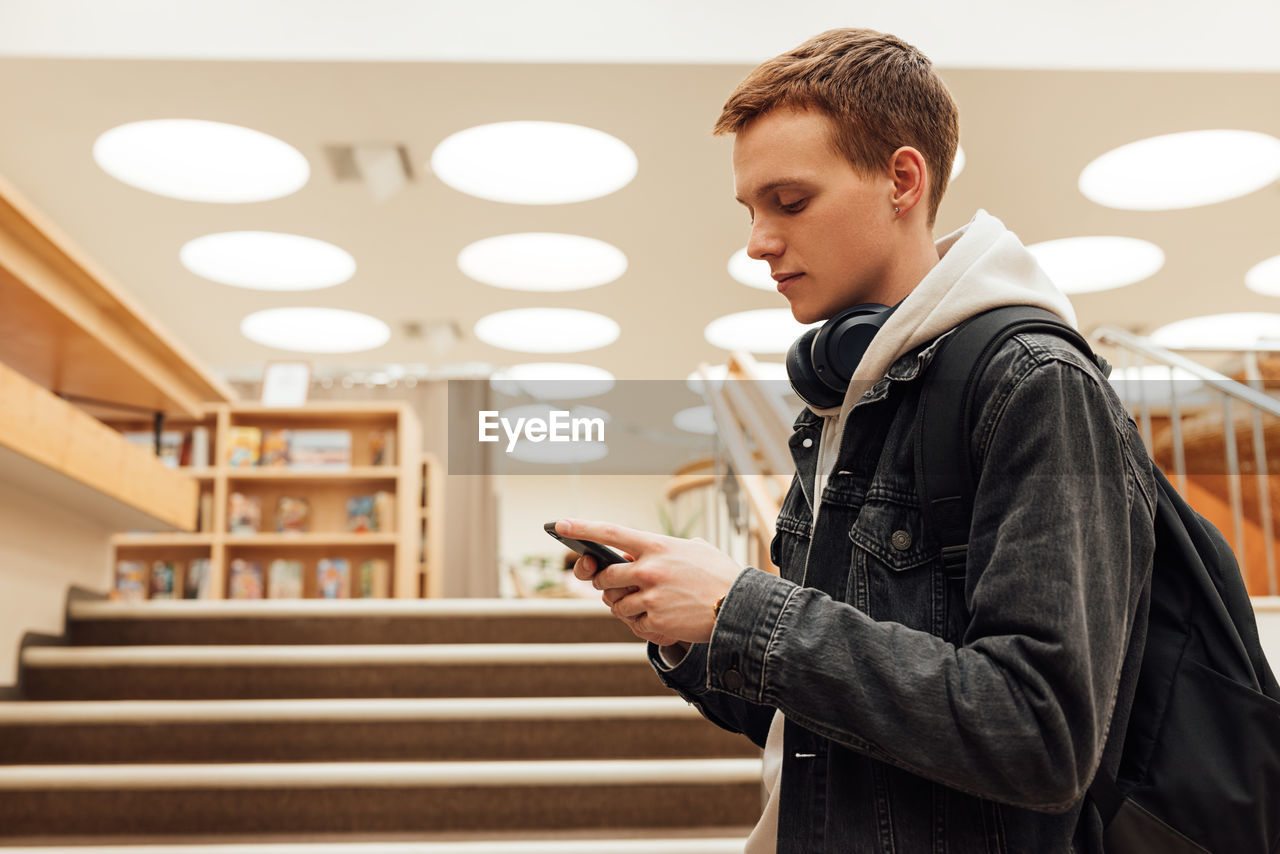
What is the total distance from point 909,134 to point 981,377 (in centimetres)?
23

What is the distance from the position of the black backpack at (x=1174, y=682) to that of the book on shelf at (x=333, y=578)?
6.33 metres

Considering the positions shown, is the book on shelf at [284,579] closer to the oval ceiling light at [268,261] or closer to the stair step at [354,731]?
the oval ceiling light at [268,261]

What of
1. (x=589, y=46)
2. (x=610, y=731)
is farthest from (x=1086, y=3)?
(x=610, y=731)

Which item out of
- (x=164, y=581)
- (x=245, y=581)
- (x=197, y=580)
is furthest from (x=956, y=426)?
(x=164, y=581)

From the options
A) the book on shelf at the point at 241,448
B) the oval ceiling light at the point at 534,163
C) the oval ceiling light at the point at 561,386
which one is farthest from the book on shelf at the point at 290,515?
the oval ceiling light at the point at 561,386

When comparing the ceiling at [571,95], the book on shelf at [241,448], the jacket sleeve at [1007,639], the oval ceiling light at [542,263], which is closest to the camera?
the jacket sleeve at [1007,639]

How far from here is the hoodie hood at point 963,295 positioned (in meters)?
0.72

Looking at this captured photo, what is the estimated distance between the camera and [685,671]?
80 cm

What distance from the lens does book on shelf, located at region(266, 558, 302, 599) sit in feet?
21.4

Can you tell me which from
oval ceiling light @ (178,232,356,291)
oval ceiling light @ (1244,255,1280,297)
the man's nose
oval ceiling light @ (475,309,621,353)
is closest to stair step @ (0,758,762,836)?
the man's nose

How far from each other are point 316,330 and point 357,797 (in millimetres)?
6442

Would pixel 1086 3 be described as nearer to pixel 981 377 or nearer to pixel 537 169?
pixel 537 169

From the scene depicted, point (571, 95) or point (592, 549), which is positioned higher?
point (571, 95)

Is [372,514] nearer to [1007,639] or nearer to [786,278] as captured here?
[786,278]
